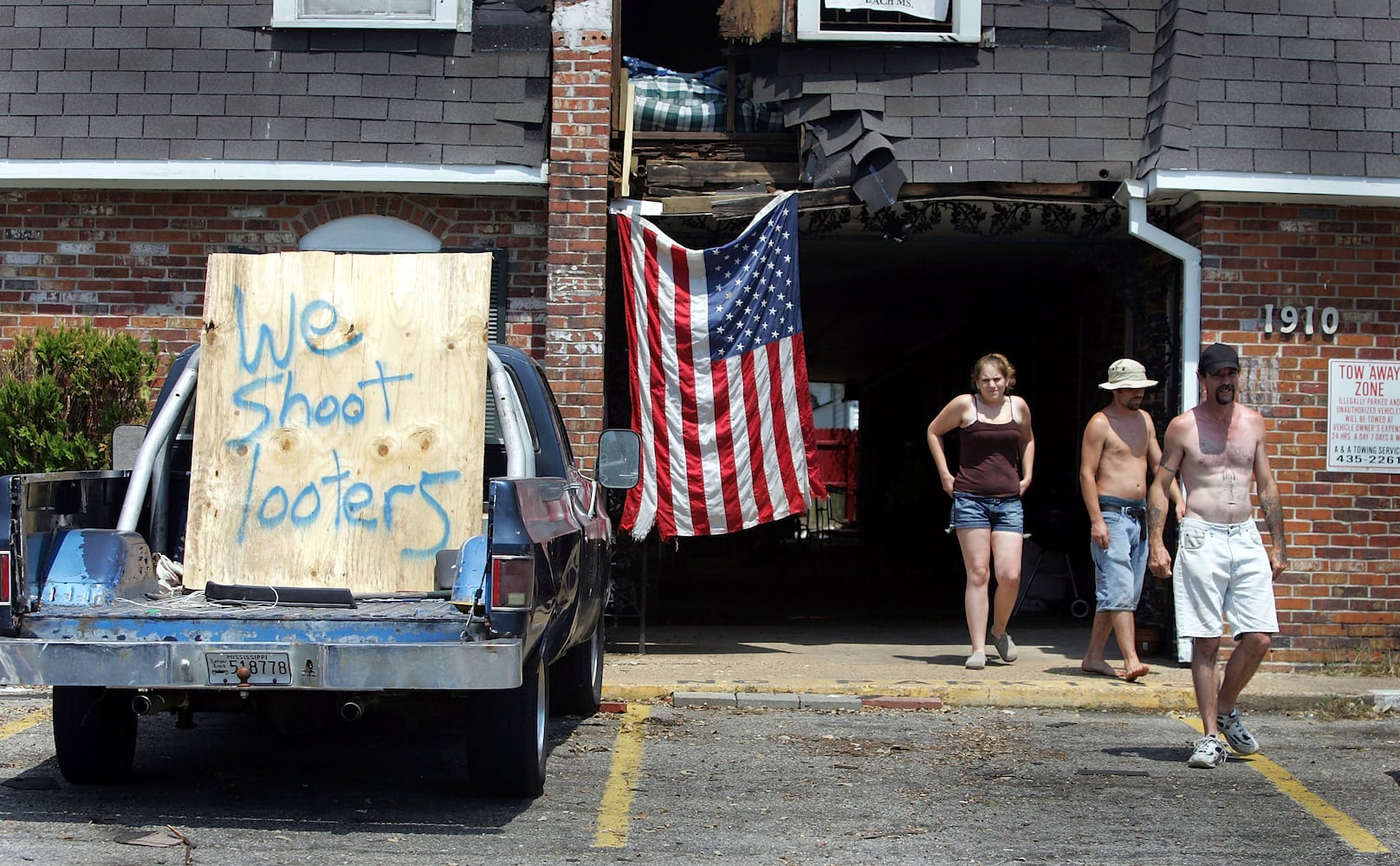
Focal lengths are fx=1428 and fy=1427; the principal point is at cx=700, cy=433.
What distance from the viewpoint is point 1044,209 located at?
942 cm

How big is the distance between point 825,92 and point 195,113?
4.07 m

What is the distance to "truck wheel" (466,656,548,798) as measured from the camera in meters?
4.97

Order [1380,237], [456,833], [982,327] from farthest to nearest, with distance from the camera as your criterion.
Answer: [982,327]
[1380,237]
[456,833]

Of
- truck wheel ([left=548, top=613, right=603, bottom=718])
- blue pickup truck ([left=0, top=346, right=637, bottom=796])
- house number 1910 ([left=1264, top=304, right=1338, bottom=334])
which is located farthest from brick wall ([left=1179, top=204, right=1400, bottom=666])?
blue pickup truck ([left=0, top=346, right=637, bottom=796])

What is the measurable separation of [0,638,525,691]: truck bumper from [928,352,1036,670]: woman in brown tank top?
14.1ft

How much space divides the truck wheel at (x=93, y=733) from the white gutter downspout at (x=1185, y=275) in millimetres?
6240

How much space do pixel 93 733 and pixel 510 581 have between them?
6.22ft

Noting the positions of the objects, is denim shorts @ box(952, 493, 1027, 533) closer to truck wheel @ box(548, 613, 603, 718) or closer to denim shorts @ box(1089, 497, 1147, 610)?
denim shorts @ box(1089, 497, 1147, 610)

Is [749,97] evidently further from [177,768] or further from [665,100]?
[177,768]

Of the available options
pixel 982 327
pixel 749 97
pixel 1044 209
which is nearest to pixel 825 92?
pixel 749 97

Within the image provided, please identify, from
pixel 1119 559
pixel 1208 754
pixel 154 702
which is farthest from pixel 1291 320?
pixel 154 702

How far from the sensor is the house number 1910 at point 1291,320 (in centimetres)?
872

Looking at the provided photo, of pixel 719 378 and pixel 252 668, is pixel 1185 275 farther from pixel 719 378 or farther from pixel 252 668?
pixel 252 668

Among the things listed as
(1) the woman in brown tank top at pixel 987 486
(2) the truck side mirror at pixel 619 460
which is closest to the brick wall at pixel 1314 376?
(1) the woman in brown tank top at pixel 987 486
